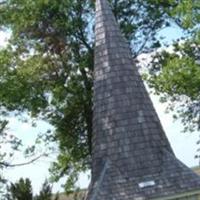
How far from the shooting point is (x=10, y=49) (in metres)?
30.3

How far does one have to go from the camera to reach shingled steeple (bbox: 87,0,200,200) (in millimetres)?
17438

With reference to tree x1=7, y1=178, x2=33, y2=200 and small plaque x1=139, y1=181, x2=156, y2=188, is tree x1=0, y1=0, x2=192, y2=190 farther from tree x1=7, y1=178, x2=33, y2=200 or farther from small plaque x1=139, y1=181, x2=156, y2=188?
small plaque x1=139, y1=181, x2=156, y2=188

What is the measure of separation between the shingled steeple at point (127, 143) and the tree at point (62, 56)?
10.2 meters

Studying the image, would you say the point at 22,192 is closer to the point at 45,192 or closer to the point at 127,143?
the point at 45,192

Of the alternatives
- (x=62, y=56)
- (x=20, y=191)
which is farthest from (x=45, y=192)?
(x=62, y=56)

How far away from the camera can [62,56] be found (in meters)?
30.5

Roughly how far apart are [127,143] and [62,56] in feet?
43.2

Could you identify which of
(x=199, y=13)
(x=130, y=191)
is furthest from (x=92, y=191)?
(x=199, y=13)

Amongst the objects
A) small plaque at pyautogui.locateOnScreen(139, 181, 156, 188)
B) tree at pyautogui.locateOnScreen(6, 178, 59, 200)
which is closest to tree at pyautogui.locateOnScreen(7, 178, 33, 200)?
tree at pyautogui.locateOnScreen(6, 178, 59, 200)

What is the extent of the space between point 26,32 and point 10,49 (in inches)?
49.3

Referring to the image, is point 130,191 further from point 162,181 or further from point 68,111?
point 68,111

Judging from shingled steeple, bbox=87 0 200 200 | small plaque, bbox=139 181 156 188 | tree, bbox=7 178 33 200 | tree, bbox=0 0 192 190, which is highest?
tree, bbox=0 0 192 190

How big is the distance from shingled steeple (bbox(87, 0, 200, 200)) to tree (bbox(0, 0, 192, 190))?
10240 mm

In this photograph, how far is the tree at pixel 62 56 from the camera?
29.9 m
